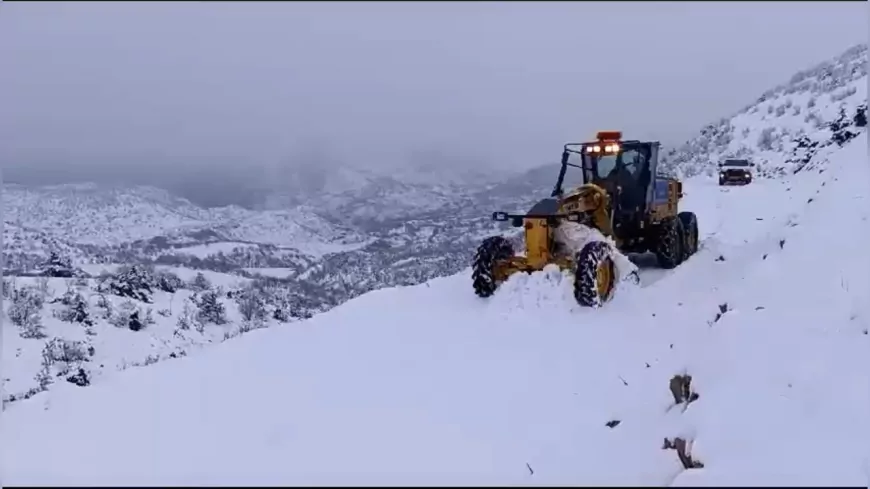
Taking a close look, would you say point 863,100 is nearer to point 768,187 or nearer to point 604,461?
point 768,187

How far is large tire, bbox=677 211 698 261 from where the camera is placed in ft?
44.6

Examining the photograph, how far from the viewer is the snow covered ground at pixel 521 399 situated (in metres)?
4.66

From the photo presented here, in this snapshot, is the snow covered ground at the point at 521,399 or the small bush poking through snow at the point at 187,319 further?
the small bush poking through snow at the point at 187,319

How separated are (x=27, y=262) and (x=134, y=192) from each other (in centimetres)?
13628

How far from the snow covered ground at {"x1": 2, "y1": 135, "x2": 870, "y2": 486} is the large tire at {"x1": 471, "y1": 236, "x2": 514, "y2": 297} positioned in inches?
41.2

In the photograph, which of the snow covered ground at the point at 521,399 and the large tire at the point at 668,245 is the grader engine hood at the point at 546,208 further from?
the large tire at the point at 668,245

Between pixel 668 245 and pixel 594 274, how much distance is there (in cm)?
382

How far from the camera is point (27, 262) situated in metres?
47.4

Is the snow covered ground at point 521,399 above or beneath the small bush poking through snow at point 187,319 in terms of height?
above

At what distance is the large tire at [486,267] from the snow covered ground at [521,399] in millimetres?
1048

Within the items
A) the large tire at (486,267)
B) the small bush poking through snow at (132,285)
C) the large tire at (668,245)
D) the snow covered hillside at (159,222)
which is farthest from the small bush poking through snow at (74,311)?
the snow covered hillside at (159,222)

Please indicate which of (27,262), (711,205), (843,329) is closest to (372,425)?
(843,329)

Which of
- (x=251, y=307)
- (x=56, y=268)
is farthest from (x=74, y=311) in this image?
(x=56, y=268)

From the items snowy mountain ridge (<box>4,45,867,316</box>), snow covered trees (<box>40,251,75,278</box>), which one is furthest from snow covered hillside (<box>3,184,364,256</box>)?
snow covered trees (<box>40,251,75,278</box>)
